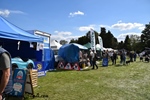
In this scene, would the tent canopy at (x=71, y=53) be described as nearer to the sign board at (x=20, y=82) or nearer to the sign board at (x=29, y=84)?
the sign board at (x=29, y=84)

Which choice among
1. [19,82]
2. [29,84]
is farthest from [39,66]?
[19,82]

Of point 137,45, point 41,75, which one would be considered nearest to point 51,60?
point 41,75

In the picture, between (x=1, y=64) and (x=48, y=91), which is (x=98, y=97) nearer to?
(x=48, y=91)

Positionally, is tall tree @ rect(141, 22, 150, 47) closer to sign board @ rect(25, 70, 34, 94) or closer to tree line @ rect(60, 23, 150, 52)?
tree line @ rect(60, 23, 150, 52)

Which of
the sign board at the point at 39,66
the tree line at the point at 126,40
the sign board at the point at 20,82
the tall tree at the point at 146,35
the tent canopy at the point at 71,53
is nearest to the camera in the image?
the sign board at the point at 20,82

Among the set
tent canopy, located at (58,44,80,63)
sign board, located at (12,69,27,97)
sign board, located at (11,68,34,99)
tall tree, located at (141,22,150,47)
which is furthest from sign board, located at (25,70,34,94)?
tall tree, located at (141,22,150,47)

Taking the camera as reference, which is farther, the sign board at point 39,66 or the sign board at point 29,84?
the sign board at point 39,66

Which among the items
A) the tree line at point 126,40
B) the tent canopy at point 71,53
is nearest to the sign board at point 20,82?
the tent canopy at point 71,53

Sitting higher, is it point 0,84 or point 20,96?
point 0,84

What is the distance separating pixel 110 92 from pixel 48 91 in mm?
2472

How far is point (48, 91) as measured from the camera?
22.7 ft

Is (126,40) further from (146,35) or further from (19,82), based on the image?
(19,82)

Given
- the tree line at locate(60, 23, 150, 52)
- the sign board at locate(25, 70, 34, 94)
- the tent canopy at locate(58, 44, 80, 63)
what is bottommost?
the sign board at locate(25, 70, 34, 94)

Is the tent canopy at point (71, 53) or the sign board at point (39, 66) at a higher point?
the tent canopy at point (71, 53)
